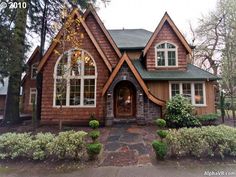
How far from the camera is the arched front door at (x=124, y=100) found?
488 inches

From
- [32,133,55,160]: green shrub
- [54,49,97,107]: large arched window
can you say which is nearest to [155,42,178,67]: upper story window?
[54,49,97,107]: large arched window

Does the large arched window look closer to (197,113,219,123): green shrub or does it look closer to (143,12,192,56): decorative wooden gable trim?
(143,12,192,56): decorative wooden gable trim

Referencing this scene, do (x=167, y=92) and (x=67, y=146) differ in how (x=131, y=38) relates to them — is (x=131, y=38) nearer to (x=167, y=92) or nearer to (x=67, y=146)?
(x=167, y=92)

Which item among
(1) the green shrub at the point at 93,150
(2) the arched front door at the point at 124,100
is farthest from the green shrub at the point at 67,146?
(2) the arched front door at the point at 124,100

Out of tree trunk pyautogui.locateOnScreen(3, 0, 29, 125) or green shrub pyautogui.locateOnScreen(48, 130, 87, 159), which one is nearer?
green shrub pyautogui.locateOnScreen(48, 130, 87, 159)

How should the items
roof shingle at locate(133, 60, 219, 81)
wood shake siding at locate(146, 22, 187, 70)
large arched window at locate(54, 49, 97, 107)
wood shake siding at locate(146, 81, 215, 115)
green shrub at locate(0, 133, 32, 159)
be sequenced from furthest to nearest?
wood shake siding at locate(146, 22, 187, 70) < wood shake siding at locate(146, 81, 215, 115) < roof shingle at locate(133, 60, 219, 81) < large arched window at locate(54, 49, 97, 107) < green shrub at locate(0, 133, 32, 159)

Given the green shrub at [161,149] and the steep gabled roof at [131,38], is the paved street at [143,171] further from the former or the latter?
the steep gabled roof at [131,38]

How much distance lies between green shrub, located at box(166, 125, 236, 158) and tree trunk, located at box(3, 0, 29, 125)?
9.97m

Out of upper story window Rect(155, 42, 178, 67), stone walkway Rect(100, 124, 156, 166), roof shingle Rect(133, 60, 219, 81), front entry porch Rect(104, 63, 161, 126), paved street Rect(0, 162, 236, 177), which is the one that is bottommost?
paved street Rect(0, 162, 236, 177)

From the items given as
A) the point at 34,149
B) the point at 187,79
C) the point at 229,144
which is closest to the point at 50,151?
the point at 34,149

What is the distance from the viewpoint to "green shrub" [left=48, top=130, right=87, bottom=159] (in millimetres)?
5508

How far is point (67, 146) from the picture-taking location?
548cm

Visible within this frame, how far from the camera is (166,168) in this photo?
16.3 ft

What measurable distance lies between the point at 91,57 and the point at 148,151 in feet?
24.4
